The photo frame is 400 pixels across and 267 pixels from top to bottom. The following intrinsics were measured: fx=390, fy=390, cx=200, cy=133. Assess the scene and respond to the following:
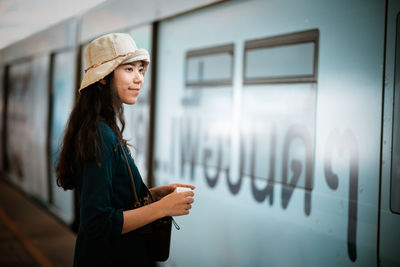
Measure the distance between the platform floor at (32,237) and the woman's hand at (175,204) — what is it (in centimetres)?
283

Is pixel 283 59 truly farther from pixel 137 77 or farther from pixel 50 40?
pixel 50 40

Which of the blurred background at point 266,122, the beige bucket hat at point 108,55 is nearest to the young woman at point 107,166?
the beige bucket hat at point 108,55

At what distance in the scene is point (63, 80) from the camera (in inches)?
198

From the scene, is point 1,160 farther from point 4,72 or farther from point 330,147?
point 330,147

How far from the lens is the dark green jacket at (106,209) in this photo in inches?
48.0

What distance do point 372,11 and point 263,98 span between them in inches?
30.4

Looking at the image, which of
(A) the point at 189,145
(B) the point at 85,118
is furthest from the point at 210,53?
(B) the point at 85,118

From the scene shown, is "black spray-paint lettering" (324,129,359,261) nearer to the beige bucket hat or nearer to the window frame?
the window frame

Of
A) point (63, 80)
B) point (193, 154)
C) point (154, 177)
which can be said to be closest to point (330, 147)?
point (193, 154)

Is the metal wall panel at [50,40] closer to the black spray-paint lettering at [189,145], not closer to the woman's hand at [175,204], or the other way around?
the black spray-paint lettering at [189,145]

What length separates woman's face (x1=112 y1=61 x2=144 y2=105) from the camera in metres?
1.41

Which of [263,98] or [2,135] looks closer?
[263,98]

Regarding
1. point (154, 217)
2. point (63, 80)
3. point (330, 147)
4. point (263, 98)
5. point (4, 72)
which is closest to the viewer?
point (154, 217)

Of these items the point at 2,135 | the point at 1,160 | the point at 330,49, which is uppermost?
the point at 330,49
